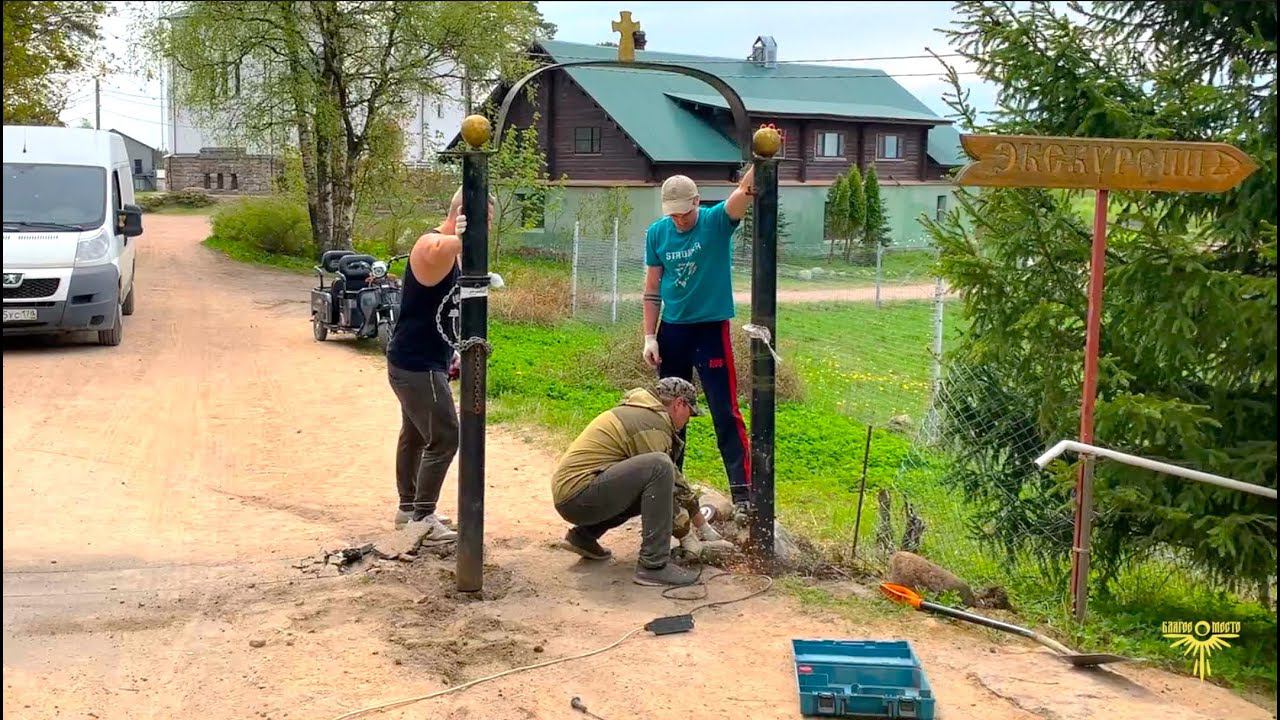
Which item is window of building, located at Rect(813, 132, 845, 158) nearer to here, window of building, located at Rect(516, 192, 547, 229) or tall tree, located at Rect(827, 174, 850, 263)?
tall tree, located at Rect(827, 174, 850, 263)

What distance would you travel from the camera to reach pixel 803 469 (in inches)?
402

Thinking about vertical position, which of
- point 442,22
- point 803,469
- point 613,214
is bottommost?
point 803,469

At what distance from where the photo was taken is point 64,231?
1369 cm

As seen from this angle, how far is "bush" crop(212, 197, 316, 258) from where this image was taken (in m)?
28.7

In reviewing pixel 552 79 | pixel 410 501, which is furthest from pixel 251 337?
pixel 552 79

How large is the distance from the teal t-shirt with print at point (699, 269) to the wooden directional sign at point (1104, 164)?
158 cm

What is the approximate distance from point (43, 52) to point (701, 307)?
76.4 ft

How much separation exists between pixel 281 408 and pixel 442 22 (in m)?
14.8

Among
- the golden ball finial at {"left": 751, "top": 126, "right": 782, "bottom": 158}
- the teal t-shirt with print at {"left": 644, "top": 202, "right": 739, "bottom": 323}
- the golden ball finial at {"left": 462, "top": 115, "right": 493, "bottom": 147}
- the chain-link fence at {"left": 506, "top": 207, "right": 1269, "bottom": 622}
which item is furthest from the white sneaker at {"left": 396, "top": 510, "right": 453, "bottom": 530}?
the golden ball finial at {"left": 751, "top": 126, "right": 782, "bottom": 158}

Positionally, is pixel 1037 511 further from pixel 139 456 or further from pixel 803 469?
pixel 139 456

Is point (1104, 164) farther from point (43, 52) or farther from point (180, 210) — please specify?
point (180, 210)

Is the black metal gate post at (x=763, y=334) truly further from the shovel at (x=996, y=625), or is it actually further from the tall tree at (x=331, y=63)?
the tall tree at (x=331, y=63)

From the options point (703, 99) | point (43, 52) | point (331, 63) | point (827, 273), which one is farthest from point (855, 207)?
point (43, 52)

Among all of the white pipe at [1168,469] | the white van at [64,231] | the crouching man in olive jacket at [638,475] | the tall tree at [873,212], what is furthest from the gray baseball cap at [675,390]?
the tall tree at [873,212]
